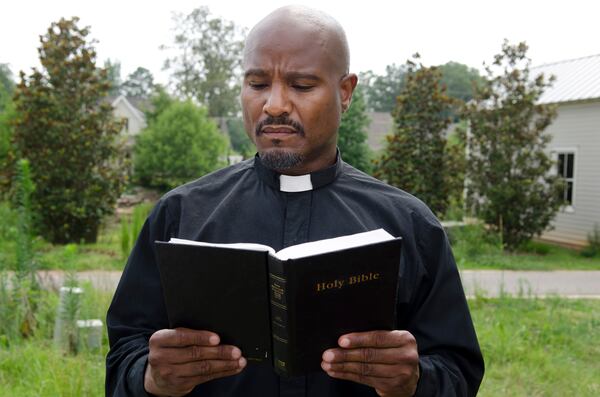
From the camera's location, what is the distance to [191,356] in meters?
1.64

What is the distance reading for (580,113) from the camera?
16.4 metres

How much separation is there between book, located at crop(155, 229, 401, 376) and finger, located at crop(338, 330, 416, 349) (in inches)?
1.3

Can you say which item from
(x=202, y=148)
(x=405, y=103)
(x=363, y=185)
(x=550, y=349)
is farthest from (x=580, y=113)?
(x=202, y=148)

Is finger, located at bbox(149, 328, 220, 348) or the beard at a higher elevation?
the beard

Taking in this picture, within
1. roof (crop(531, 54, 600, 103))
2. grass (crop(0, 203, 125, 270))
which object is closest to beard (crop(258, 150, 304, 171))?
grass (crop(0, 203, 125, 270))

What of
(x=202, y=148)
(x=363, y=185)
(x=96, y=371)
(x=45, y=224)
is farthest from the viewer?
(x=202, y=148)

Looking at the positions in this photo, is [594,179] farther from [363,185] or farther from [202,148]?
[202,148]

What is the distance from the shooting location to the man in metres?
1.92

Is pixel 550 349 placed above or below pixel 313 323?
below

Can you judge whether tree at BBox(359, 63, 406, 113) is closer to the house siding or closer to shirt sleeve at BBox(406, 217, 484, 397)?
the house siding

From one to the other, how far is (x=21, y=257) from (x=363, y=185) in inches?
202

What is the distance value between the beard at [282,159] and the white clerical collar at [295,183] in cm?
7

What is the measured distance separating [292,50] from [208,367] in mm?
987

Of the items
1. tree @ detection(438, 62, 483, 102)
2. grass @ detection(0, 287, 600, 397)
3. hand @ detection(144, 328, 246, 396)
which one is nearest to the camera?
hand @ detection(144, 328, 246, 396)
